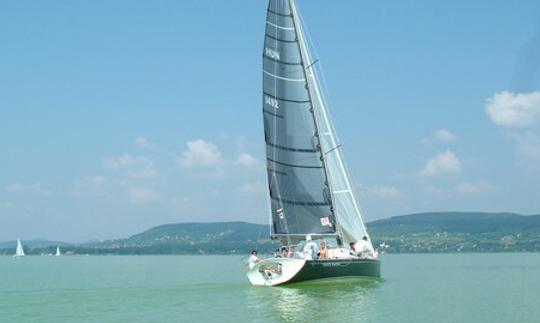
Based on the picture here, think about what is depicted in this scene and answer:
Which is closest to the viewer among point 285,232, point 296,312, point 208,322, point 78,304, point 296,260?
point 208,322

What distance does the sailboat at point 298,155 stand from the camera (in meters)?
41.4

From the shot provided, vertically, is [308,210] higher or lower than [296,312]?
higher

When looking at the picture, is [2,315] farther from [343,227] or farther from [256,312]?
[343,227]

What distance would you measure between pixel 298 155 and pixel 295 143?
2.18 feet

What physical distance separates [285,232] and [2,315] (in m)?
15.4

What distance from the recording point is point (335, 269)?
3875 cm

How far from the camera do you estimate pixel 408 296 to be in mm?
39000

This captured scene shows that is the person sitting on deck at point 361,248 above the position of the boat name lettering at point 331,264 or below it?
above

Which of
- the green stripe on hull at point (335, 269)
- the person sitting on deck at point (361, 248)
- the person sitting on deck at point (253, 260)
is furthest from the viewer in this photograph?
the person sitting on deck at point (361, 248)

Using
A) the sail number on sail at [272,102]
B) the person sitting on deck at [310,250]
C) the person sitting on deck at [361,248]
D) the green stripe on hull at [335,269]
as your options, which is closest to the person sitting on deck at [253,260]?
the green stripe on hull at [335,269]

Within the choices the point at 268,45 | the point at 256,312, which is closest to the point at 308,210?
the point at 268,45

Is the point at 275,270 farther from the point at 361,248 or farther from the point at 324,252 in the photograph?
the point at 361,248

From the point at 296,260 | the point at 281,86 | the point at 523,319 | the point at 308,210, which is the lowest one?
the point at 523,319

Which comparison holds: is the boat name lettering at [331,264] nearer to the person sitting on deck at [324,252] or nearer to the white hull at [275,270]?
the person sitting on deck at [324,252]
